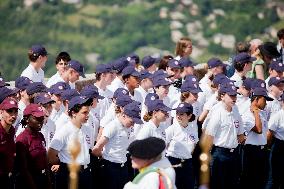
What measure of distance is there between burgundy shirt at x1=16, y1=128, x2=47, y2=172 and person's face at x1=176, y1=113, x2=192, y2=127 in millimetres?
2614

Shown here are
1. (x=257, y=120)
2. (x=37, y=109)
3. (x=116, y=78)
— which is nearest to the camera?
(x=37, y=109)

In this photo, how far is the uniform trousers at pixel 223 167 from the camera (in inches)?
559

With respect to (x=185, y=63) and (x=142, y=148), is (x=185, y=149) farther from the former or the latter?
(x=142, y=148)

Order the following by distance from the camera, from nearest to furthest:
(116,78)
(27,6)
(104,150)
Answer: (104,150) < (116,78) < (27,6)

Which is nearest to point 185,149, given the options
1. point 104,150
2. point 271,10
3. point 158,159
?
point 104,150

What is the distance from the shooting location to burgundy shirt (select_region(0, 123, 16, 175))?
37.0 ft

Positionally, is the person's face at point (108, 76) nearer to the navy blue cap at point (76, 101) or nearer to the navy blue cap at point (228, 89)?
the navy blue cap at point (228, 89)

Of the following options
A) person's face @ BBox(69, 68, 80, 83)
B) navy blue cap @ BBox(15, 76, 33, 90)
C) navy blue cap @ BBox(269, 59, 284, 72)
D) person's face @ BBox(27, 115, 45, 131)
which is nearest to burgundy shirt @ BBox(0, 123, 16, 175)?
person's face @ BBox(27, 115, 45, 131)

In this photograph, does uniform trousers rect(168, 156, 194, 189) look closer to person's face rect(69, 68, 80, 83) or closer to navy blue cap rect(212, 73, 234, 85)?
navy blue cap rect(212, 73, 234, 85)

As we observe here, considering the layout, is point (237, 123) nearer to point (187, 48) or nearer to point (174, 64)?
point (174, 64)

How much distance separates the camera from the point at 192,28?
351ft

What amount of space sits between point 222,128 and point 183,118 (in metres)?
0.81

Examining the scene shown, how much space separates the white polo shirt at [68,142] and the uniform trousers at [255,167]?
3.48 m

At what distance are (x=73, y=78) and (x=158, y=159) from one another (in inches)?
228
